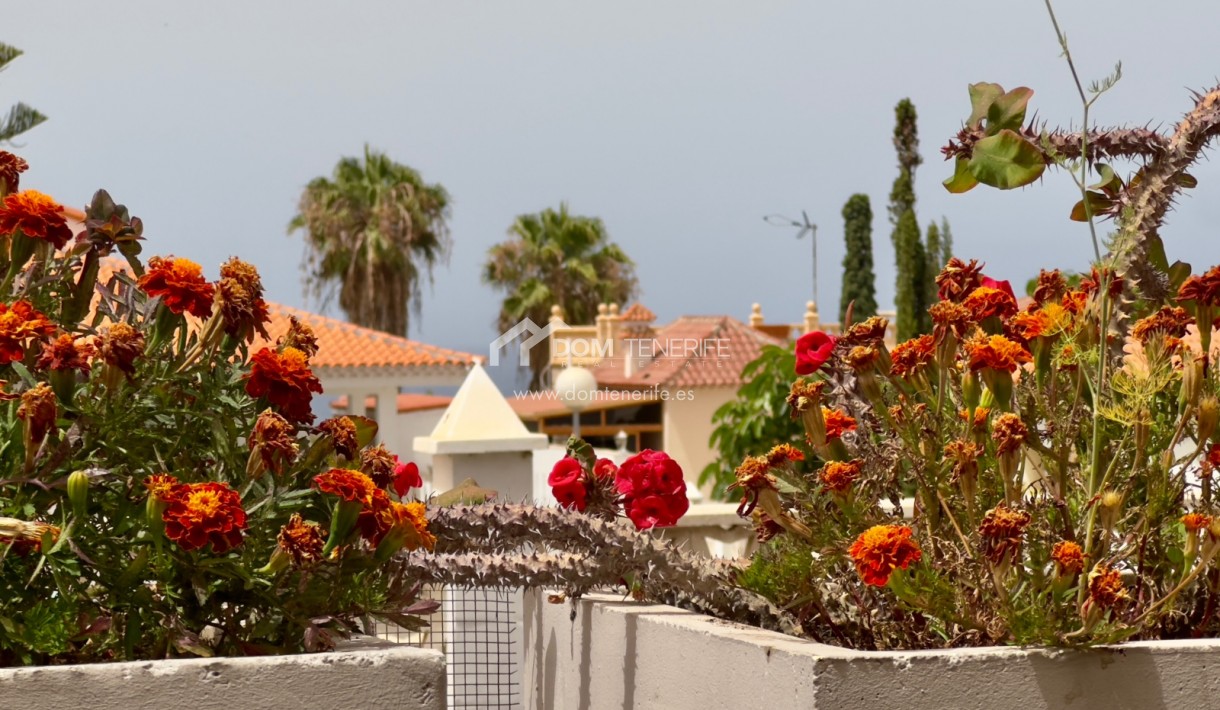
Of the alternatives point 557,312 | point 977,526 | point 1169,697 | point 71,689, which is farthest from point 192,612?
point 557,312

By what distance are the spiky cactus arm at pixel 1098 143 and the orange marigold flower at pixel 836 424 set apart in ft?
2.36

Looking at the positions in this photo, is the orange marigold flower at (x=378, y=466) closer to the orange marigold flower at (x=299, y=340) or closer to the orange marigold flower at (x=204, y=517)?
the orange marigold flower at (x=299, y=340)

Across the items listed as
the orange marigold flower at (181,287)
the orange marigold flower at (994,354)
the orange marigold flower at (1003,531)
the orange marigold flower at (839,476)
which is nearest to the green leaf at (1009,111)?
the orange marigold flower at (994,354)

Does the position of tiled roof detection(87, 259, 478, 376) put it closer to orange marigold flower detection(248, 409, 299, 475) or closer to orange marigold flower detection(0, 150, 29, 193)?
orange marigold flower detection(0, 150, 29, 193)

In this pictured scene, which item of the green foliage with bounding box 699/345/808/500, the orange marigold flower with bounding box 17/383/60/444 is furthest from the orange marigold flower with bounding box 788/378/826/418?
the green foliage with bounding box 699/345/808/500

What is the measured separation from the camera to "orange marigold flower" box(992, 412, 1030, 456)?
2.49 m

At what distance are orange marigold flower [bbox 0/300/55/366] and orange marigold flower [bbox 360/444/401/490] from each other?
23.8 inches

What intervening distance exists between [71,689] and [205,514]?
0.34 metres

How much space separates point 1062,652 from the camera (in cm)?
248

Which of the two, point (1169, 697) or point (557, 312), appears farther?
point (557, 312)

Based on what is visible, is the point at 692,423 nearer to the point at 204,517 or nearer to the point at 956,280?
the point at 956,280

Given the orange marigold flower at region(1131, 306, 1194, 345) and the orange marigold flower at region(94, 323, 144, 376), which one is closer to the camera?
the orange marigold flower at region(94, 323, 144, 376)

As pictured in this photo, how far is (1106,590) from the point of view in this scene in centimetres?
238

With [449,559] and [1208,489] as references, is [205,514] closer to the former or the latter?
[449,559]
